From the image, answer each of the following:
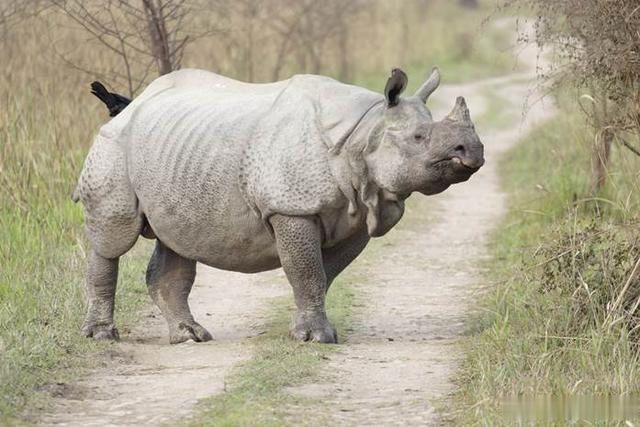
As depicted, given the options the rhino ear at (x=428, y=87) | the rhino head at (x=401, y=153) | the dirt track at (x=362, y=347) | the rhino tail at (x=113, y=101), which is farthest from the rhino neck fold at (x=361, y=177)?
the rhino tail at (x=113, y=101)

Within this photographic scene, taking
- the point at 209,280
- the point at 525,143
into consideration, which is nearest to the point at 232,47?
the point at 525,143

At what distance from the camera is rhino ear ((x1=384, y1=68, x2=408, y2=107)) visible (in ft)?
23.4

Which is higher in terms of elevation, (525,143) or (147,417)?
(525,143)

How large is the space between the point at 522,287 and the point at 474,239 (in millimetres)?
3788

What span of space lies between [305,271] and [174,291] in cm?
105

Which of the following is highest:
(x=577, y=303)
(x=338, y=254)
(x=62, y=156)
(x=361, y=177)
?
(x=62, y=156)

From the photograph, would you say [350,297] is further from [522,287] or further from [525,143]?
[525,143]

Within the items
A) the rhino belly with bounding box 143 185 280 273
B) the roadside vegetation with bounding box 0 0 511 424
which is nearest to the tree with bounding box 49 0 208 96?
the roadside vegetation with bounding box 0 0 511 424

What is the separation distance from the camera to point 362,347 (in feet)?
24.6

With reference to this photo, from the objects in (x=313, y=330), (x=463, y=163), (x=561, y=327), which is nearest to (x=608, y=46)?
(x=463, y=163)

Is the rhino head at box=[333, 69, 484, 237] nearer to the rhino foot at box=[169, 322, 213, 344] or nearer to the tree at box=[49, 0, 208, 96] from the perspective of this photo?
the rhino foot at box=[169, 322, 213, 344]

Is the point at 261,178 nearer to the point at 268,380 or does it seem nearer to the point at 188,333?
the point at 188,333

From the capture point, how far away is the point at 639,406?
19.4 ft

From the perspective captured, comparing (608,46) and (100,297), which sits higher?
(608,46)
